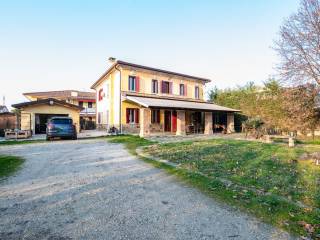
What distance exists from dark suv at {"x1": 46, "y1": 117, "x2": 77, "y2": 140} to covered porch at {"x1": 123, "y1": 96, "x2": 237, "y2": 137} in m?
5.67

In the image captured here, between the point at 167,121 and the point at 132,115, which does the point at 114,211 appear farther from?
the point at 167,121

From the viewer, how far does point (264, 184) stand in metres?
4.99

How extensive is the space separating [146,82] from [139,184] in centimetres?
1808

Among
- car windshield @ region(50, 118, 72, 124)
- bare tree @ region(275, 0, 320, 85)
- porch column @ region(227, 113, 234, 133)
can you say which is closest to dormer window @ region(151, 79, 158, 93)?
porch column @ region(227, 113, 234, 133)

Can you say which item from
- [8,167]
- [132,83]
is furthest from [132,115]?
[8,167]

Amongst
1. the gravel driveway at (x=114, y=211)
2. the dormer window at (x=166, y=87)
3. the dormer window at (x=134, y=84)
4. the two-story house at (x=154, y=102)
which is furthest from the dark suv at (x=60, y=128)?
the dormer window at (x=166, y=87)

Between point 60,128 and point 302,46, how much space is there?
15658 mm

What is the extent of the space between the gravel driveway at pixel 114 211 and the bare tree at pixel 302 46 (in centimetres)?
707

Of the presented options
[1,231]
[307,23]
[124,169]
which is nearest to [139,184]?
[124,169]

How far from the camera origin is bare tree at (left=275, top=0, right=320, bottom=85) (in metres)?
8.30

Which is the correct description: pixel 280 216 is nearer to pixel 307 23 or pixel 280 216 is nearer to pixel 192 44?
pixel 307 23

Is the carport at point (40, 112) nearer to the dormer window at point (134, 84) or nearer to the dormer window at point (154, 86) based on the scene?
the dormer window at point (134, 84)

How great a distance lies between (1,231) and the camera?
2865mm

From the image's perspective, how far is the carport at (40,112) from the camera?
2050 centimetres
